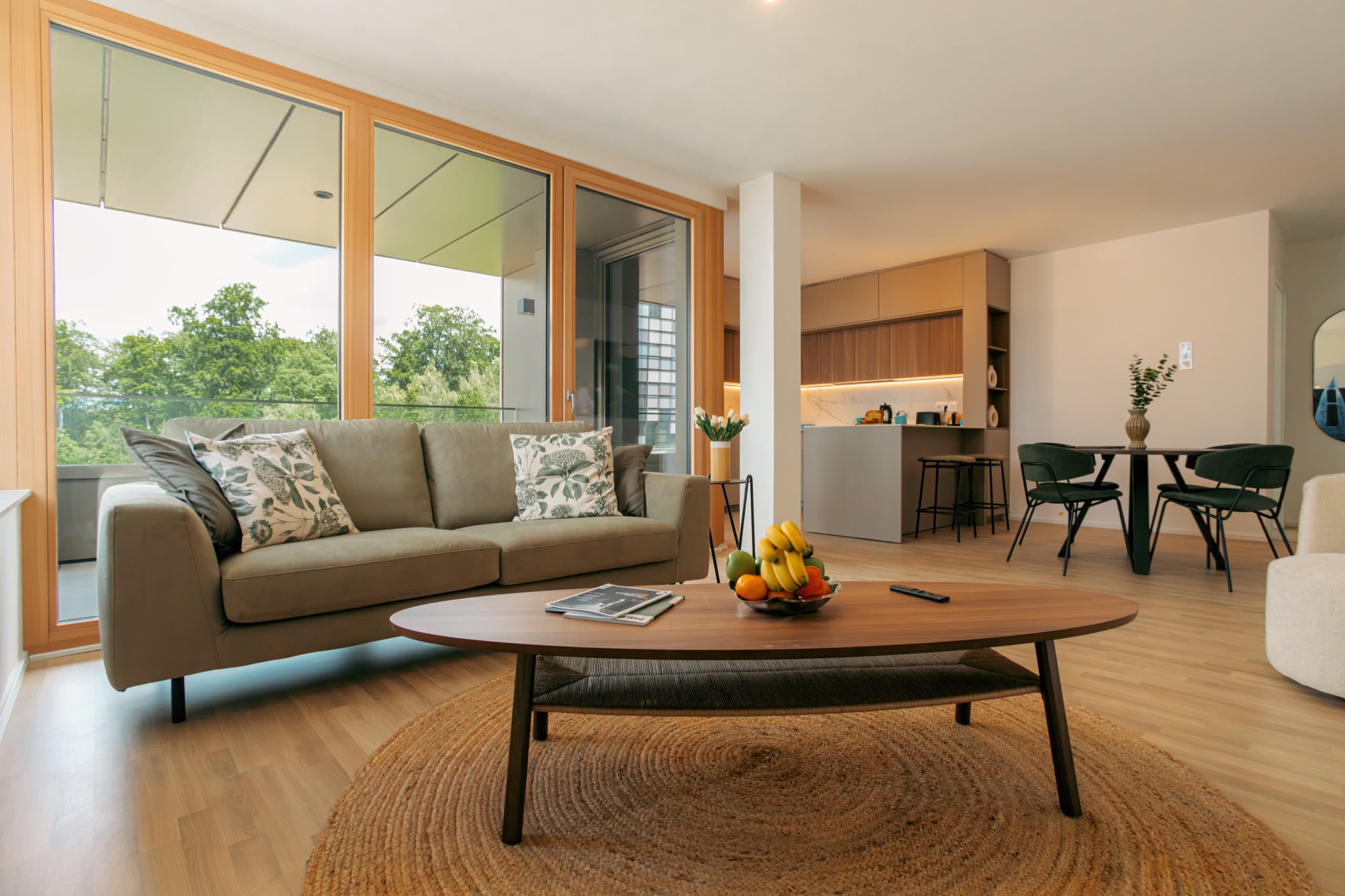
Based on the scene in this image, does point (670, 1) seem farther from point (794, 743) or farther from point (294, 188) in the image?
point (794, 743)

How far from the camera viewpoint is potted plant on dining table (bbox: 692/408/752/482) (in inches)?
148

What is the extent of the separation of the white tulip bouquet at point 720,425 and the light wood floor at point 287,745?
174 centimetres

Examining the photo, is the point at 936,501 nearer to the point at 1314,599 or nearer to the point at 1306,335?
the point at 1306,335

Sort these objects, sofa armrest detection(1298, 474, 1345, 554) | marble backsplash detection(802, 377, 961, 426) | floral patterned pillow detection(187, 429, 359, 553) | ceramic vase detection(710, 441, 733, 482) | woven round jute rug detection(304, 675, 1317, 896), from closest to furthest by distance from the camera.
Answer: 1. woven round jute rug detection(304, 675, 1317, 896)
2. floral patterned pillow detection(187, 429, 359, 553)
3. sofa armrest detection(1298, 474, 1345, 554)
4. ceramic vase detection(710, 441, 733, 482)
5. marble backsplash detection(802, 377, 961, 426)

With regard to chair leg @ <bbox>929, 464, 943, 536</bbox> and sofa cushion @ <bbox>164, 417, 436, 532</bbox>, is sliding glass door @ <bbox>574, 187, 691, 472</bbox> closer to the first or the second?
sofa cushion @ <bbox>164, 417, 436, 532</bbox>

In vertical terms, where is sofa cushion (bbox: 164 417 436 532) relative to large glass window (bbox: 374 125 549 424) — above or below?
below

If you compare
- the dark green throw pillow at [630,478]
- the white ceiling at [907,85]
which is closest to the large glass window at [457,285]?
the white ceiling at [907,85]

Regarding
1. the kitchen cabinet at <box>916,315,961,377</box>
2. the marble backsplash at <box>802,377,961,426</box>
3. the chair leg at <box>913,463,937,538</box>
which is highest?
the kitchen cabinet at <box>916,315,961,377</box>

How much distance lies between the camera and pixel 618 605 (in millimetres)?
1546

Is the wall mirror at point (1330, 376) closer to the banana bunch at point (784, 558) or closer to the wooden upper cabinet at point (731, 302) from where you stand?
the wooden upper cabinet at point (731, 302)

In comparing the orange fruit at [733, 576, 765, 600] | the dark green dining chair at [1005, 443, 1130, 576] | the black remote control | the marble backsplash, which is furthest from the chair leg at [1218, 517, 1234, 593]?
the orange fruit at [733, 576, 765, 600]

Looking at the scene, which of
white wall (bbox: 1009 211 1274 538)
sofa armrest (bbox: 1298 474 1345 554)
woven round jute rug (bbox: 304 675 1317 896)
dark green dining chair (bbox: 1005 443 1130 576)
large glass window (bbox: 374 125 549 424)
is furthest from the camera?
white wall (bbox: 1009 211 1274 538)

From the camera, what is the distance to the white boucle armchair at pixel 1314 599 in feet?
6.93

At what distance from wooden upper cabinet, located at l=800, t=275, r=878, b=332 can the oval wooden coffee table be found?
20.0 ft
